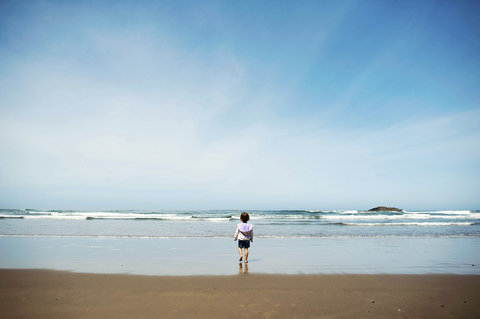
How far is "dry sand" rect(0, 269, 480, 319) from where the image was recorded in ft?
12.8

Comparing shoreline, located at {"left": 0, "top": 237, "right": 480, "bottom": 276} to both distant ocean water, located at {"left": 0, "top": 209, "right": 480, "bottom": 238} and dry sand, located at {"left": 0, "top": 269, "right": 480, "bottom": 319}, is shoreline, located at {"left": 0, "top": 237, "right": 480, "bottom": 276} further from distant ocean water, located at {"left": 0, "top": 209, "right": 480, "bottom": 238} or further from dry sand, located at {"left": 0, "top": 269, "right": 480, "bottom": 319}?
distant ocean water, located at {"left": 0, "top": 209, "right": 480, "bottom": 238}

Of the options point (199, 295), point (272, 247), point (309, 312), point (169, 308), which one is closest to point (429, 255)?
point (272, 247)

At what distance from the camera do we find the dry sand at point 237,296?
3.91m

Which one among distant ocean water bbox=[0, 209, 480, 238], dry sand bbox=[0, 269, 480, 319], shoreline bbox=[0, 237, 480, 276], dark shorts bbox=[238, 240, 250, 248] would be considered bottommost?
distant ocean water bbox=[0, 209, 480, 238]

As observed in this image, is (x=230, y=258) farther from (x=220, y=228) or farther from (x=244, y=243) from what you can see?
(x=220, y=228)

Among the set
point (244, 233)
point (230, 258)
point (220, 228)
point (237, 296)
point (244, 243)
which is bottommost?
point (220, 228)

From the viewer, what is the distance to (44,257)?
7836mm

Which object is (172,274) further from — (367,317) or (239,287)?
(367,317)

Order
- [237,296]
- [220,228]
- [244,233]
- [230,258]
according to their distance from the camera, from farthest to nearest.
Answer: [220,228] → [230,258] → [244,233] → [237,296]

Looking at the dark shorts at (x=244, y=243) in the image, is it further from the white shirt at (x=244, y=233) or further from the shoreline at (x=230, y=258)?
the shoreline at (x=230, y=258)

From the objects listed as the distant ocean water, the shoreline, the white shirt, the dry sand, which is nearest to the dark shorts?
the white shirt

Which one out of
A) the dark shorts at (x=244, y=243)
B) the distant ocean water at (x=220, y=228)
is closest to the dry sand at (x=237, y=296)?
the dark shorts at (x=244, y=243)

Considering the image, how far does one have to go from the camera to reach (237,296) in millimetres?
4543

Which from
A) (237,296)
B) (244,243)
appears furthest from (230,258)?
(237,296)
